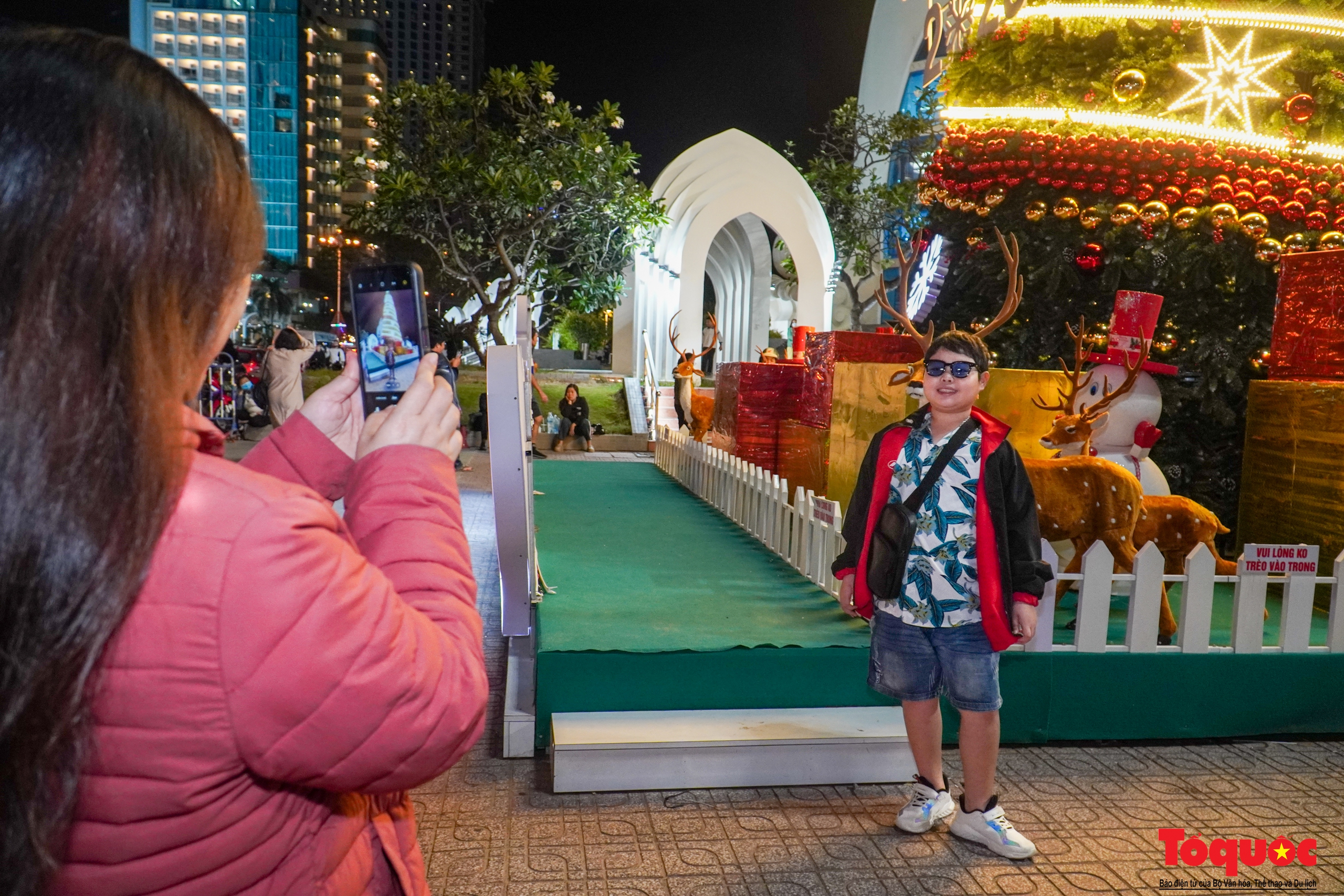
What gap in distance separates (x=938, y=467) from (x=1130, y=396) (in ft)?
9.80

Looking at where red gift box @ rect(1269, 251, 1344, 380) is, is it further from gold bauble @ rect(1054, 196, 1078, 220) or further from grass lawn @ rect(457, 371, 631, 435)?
grass lawn @ rect(457, 371, 631, 435)

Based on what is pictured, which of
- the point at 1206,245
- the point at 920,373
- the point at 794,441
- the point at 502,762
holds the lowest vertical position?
the point at 502,762

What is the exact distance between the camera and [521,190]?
59.2ft

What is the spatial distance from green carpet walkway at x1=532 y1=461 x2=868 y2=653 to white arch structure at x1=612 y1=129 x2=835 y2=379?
1366 centimetres

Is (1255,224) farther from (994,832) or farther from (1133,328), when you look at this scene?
(994,832)

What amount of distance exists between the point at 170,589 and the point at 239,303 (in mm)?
335

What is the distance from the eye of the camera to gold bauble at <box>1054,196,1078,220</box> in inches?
269

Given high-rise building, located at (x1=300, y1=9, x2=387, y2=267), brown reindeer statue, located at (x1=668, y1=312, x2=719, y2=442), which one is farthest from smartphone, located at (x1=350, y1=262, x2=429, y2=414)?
high-rise building, located at (x1=300, y1=9, x2=387, y2=267)

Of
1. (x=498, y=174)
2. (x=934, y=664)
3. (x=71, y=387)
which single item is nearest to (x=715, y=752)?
(x=934, y=664)

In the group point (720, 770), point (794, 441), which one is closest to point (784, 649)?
point (720, 770)

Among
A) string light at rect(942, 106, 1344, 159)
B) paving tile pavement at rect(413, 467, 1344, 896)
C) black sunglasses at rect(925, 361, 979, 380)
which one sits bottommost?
paving tile pavement at rect(413, 467, 1344, 896)

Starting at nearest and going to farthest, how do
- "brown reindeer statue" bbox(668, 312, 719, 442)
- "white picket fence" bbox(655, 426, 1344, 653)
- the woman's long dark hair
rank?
the woman's long dark hair < "white picket fence" bbox(655, 426, 1344, 653) < "brown reindeer statue" bbox(668, 312, 719, 442)

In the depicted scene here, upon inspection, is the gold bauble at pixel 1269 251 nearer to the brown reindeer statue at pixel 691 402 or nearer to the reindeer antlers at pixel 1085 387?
the reindeer antlers at pixel 1085 387

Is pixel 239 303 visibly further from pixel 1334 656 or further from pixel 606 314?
pixel 606 314
